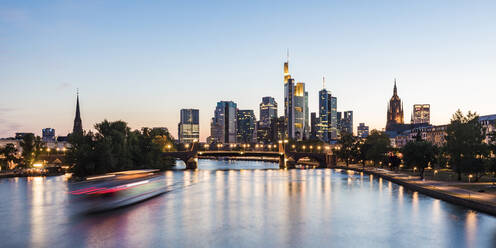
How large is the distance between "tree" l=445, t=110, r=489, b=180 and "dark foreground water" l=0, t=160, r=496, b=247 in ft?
43.3

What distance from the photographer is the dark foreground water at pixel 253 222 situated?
36219 mm

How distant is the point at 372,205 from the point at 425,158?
37939 millimetres

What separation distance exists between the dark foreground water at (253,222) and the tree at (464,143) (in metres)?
13.2

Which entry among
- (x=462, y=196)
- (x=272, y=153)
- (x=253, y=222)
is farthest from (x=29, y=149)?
(x=462, y=196)

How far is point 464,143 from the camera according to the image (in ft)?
234

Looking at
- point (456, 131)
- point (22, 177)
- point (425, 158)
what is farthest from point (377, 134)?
point (22, 177)

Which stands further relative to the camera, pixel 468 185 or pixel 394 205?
pixel 468 185

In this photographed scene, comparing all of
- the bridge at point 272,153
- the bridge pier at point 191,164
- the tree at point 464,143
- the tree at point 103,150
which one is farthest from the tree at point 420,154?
the bridge pier at point 191,164

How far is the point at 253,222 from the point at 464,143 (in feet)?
160

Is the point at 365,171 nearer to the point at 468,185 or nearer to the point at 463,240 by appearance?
the point at 468,185

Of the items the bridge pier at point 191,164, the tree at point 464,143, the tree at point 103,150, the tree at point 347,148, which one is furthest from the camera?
the bridge pier at point 191,164

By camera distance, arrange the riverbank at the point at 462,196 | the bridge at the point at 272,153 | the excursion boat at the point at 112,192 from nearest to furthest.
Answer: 1. the riverbank at the point at 462,196
2. the excursion boat at the point at 112,192
3. the bridge at the point at 272,153

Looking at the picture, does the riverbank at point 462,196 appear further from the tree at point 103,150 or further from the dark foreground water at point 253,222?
the tree at point 103,150

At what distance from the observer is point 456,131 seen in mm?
72500
